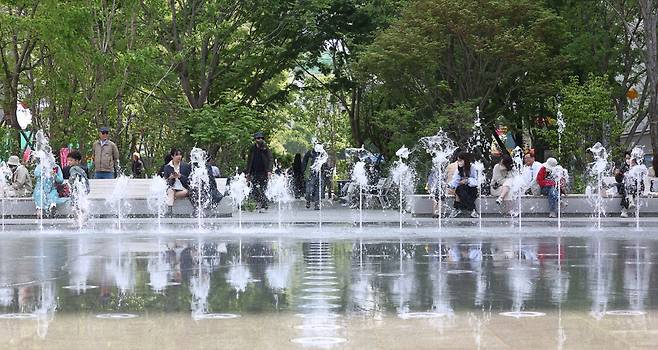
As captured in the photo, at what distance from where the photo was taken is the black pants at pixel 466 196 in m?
23.7

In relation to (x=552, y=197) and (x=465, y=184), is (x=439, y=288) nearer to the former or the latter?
(x=465, y=184)

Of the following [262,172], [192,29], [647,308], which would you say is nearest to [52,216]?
[262,172]

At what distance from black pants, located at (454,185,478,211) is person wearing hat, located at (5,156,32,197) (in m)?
9.48

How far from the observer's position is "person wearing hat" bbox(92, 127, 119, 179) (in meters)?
25.3

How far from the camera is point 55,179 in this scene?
24000mm

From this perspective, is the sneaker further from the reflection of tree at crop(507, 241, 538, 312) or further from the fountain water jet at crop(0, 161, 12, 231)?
the fountain water jet at crop(0, 161, 12, 231)

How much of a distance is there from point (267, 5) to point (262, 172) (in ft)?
29.7

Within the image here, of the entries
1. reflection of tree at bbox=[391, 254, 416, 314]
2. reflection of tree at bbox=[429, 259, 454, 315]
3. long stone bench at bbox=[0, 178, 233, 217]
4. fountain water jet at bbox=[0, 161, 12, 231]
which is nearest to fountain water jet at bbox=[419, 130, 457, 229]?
long stone bench at bbox=[0, 178, 233, 217]

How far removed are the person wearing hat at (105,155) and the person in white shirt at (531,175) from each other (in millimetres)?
9104

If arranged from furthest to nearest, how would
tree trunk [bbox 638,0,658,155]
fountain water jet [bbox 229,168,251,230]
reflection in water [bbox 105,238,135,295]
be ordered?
tree trunk [bbox 638,0,658,155] → fountain water jet [bbox 229,168,251,230] → reflection in water [bbox 105,238,135,295]

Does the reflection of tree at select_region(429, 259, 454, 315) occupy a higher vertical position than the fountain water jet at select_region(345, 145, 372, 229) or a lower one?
lower

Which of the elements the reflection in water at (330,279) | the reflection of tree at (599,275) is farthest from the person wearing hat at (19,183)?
the reflection of tree at (599,275)

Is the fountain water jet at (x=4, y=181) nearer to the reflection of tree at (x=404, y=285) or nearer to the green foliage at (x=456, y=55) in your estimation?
the green foliage at (x=456, y=55)

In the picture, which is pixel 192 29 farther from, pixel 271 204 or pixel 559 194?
pixel 559 194
